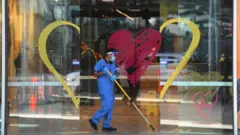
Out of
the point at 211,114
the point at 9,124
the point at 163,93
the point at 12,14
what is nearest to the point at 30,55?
the point at 12,14

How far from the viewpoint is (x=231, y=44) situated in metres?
7.73

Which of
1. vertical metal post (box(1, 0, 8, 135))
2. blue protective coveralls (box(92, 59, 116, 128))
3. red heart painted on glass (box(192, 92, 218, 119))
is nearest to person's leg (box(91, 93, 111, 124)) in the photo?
blue protective coveralls (box(92, 59, 116, 128))

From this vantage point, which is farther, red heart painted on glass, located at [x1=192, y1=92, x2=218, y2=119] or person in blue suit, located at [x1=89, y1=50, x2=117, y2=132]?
person in blue suit, located at [x1=89, y1=50, x2=117, y2=132]

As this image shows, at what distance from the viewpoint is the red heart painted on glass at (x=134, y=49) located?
1128 cm

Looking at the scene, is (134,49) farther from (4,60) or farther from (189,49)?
(4,60)

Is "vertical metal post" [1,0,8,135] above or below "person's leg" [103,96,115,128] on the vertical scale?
above

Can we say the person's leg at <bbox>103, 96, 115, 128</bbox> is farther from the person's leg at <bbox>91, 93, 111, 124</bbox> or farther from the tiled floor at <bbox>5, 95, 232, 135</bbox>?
the tiled floor at <bbox>5, 95, 232, 135</bbox>

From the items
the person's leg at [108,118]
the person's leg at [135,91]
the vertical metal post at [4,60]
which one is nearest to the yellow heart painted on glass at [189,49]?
the person's leg at [108,118]

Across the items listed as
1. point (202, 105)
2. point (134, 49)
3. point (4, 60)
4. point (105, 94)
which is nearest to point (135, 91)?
point (134, 49)

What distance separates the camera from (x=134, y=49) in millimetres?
11508


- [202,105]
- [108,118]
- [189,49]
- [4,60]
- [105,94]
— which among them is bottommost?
[108,118]

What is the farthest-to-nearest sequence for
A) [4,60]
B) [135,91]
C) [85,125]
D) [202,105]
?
[135,91]
[85,125]
[202,105]
[4,60]

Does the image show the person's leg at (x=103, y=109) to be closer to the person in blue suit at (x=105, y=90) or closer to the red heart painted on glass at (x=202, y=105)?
the person in blue suit at (x=105, y=90)

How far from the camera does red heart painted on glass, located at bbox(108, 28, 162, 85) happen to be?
444 inches
